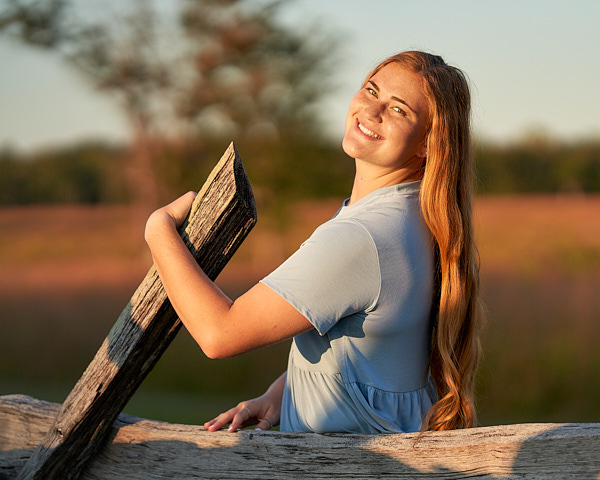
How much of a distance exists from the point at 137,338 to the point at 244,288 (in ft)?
39.4

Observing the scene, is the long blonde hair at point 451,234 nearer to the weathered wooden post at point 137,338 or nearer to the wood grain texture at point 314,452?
the wood grain texture at point 314,452

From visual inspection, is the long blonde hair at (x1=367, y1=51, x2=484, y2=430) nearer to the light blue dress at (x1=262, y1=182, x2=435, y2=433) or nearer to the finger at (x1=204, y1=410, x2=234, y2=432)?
the light blue dress at (x1=262, y1=182, x2=435, y2=433)

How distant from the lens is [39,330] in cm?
A: 1391

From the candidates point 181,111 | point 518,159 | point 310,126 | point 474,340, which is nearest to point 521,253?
point 518,159

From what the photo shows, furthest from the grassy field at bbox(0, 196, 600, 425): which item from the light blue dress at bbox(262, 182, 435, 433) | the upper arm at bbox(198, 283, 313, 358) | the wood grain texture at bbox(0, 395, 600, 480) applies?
the upper arm at bbox(198, 283, 313, 358)

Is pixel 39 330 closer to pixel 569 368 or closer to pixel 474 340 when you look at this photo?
pixel 569 368

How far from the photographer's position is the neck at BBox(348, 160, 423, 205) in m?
1.83

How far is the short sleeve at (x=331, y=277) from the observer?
59.1 inches

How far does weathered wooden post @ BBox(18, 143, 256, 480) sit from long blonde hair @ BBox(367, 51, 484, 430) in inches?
21.0

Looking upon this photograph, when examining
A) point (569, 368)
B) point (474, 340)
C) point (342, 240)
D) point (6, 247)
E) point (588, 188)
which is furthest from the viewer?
point (6, 247)

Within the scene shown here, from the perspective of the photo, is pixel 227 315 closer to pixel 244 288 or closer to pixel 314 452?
pixel 314 452

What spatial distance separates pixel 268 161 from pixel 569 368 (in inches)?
310

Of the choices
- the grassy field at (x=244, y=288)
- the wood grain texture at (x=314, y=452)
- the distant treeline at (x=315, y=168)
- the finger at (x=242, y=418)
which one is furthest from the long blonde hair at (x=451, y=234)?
the distant treeline at (x=315, y=168)

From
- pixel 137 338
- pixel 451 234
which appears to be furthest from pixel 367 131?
pixel 137 338
